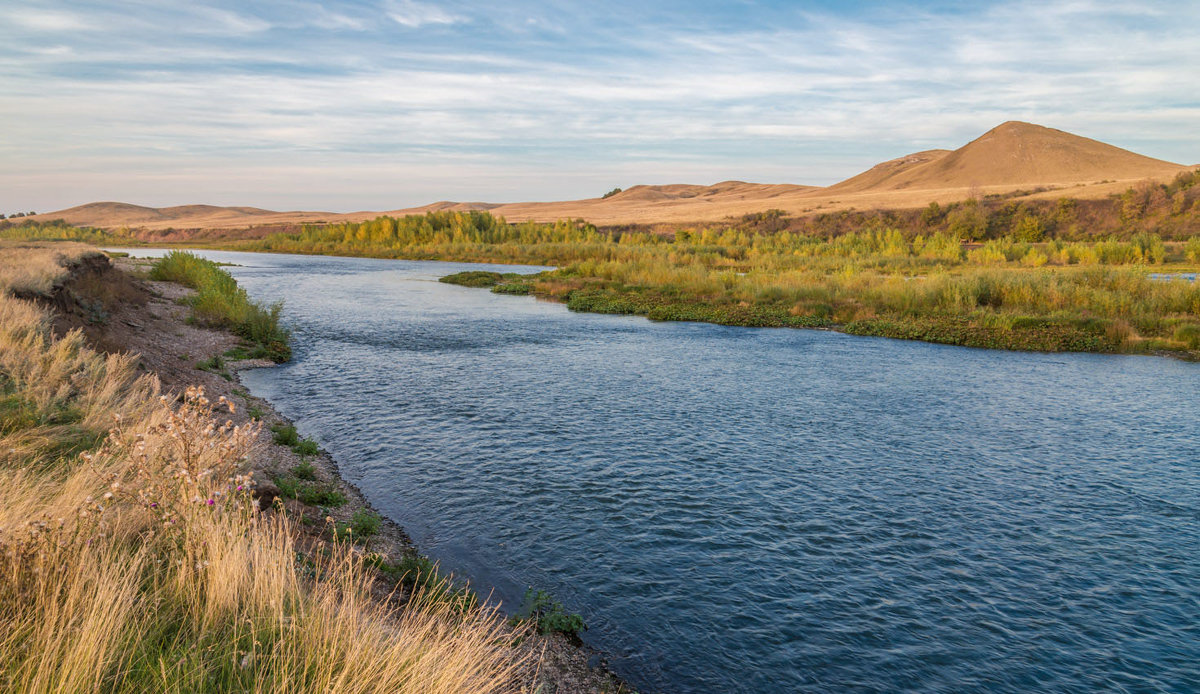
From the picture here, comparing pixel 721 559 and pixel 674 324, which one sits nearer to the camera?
pixel 721 559

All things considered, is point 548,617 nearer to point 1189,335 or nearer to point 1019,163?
point 1189,335

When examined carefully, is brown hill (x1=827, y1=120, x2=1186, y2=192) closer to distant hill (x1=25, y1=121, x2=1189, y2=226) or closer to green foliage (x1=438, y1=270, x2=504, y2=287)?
distant hill (x1=25, y1=121, x2=1189, y2=226)

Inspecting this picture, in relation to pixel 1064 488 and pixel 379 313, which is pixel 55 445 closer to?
pixel 1064 488

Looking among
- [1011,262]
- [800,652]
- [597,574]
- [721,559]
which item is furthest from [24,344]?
[1011,262]

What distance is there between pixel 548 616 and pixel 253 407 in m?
10.00

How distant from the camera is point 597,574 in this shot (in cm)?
785

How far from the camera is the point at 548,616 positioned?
21.7ft

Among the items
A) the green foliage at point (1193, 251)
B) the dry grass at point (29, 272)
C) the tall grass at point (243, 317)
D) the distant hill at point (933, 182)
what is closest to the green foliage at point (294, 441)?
the dry grass at point (29, 272)

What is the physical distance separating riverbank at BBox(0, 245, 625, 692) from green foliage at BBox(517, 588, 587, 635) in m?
0.14

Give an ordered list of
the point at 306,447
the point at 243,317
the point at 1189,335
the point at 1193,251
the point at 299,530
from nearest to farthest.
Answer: the point at 299,530
the point at 306,447
the point at 1189,335
the point at 243,317
the point at 1193,251

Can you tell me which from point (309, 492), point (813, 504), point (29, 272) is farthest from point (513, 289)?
point (813, 504)

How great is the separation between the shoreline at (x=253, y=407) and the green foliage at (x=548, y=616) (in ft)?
0.39

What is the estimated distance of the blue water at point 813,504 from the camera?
656 cm

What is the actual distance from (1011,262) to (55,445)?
52740mm
